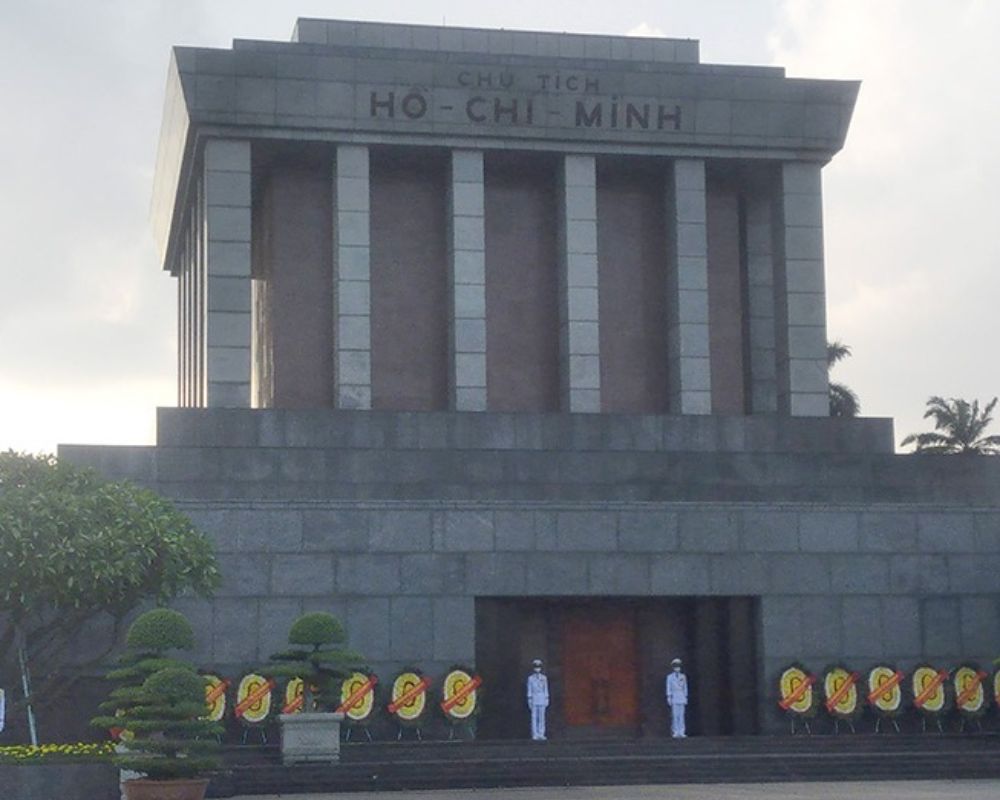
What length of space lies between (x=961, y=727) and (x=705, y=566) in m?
6.63

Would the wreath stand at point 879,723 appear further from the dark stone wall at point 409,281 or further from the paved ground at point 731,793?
the dark stone wall at point 409,281

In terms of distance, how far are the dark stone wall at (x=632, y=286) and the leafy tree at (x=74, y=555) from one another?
15.1m

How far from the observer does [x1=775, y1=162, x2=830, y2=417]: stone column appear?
48.0 m

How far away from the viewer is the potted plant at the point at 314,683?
35750mm

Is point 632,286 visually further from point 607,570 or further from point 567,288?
point 607,570

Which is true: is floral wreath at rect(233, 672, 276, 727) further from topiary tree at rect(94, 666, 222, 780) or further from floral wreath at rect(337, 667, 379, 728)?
topiary tree at rect(94, 666, 222, 780)

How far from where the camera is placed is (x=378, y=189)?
48656 mm

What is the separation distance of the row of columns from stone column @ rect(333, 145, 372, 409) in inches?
1.0

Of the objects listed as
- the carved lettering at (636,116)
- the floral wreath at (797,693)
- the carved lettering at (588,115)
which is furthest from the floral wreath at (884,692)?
the carved lettering at (588,115)

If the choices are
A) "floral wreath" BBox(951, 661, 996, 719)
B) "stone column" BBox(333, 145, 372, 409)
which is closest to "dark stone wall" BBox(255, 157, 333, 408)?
"stone column" BBox(333, 145, 372, 409)

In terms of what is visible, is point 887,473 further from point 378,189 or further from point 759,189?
point 378,189

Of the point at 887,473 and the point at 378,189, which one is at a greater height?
the point at 378,189

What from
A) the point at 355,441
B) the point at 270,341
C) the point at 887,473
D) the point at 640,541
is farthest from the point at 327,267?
the point at 887,473

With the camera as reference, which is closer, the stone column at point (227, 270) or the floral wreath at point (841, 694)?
the floral wreath at point (841, 694)
